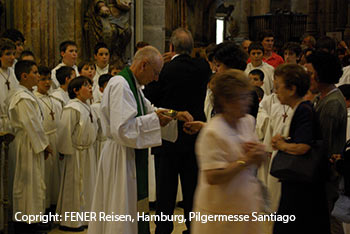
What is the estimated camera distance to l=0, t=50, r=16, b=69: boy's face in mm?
6523

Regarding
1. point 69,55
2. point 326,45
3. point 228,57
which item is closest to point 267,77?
point 326,45

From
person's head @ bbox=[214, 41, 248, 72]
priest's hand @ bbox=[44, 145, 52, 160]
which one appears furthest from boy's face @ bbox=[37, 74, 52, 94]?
person's head @ bbox=[214, 41, 248, 72]

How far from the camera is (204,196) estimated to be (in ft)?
11.1

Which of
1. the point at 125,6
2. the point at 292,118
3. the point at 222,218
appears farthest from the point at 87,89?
the point at 125,6

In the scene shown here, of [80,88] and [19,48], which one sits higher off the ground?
[19,48]

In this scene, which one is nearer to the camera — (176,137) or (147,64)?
(147,64)

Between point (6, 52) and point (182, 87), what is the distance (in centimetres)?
236

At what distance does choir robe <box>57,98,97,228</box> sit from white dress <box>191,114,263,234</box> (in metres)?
3.31

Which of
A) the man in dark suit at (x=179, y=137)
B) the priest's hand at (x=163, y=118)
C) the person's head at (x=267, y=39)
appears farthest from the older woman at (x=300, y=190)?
Result: the person's head at (x=267, y=39)

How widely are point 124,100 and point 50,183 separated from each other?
2855 mm

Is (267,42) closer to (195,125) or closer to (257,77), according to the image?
(257,77)

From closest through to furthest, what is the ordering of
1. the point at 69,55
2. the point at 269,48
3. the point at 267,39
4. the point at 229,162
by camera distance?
the point at 229,162, the point at 69,55, the point at 267,39, the point at 269,48

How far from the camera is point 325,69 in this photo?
15.1 ft

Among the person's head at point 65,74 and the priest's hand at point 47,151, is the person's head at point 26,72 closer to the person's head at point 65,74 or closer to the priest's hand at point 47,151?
the priest's hand at point 47,151
